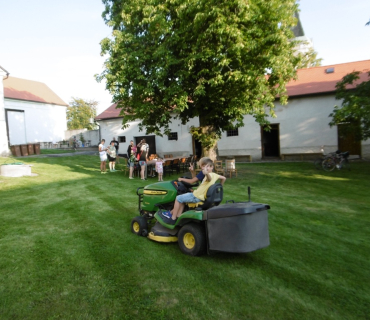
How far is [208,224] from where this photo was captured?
3.95 meters

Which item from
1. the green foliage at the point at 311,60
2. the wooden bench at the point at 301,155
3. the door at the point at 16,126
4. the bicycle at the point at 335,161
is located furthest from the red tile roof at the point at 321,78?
the door at the point at 16,126

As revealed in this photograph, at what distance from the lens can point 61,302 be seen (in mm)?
3045

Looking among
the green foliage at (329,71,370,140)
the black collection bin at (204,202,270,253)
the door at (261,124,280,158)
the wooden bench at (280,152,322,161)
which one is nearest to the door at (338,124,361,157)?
the wooden bench at (280,152,322,161)

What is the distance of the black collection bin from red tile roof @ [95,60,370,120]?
619 inches

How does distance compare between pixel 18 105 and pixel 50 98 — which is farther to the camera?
pixel 50 98

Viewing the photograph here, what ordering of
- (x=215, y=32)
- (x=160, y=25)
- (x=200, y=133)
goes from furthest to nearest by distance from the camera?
(x=200, y=133) < (x=160, y=25) < (x=215, y=32)

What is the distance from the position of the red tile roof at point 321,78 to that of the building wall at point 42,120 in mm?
26289

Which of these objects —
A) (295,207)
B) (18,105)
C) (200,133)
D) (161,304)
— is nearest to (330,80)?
(200,133)

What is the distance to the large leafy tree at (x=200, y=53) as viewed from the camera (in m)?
9.63

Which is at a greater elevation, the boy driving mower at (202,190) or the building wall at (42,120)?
the building wall at (42,120)

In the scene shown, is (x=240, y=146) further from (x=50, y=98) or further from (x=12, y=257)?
(x=50, y=98)

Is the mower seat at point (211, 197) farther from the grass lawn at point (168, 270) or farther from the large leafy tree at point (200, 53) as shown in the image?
the large leafy tree at point (200, 53)

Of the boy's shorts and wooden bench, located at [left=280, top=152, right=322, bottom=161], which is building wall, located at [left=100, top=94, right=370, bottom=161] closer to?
wooden bench, located at [left=280, top=152, right=322, bottom=161]

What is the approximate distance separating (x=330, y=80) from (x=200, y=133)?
1157 cm
